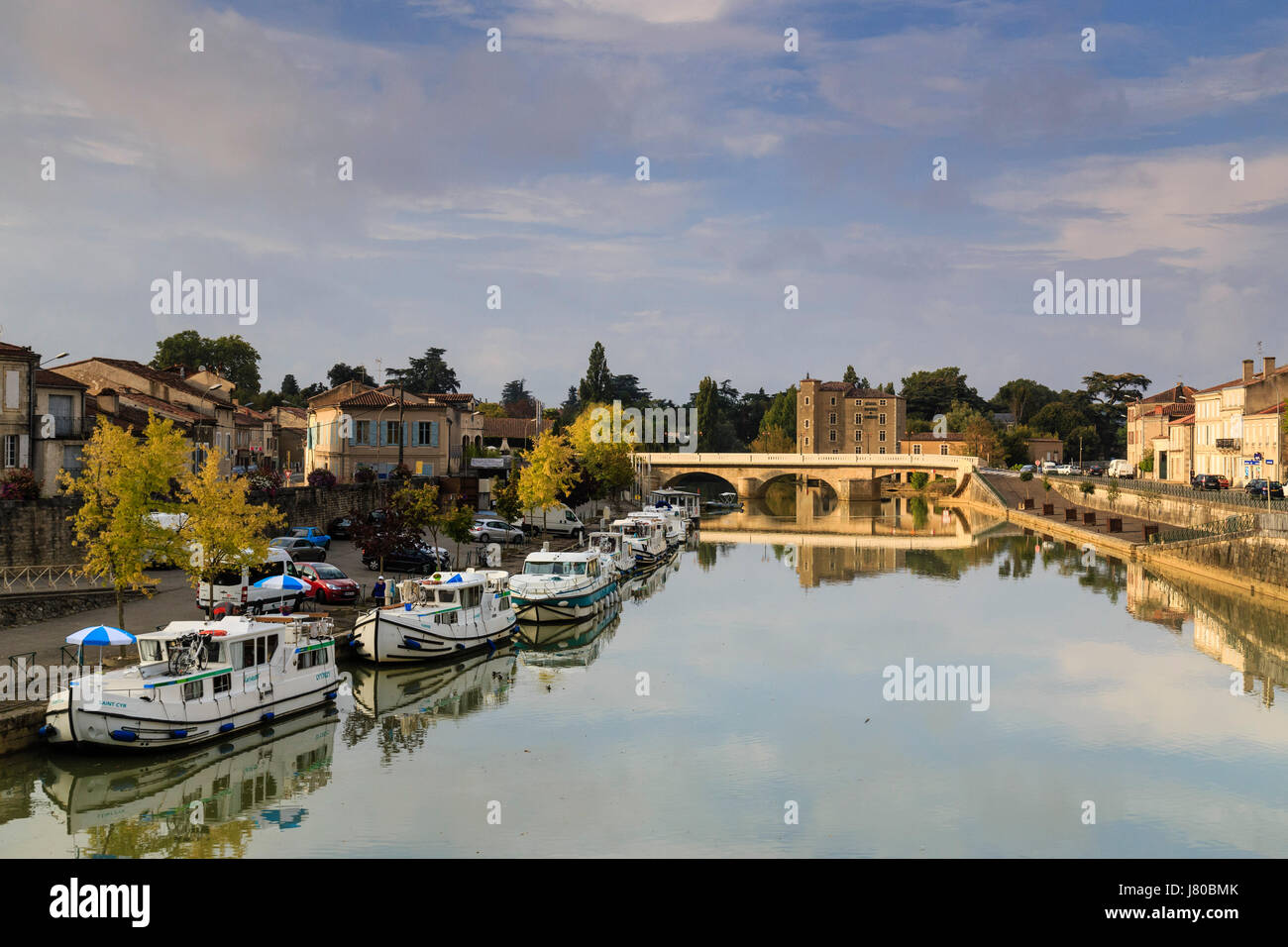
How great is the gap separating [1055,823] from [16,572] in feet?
106

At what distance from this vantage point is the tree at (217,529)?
30.7m

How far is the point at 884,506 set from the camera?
117 metres

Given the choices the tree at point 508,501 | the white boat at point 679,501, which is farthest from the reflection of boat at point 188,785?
the white boat at point 679,501

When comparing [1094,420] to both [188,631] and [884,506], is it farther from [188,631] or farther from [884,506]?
[188,631]

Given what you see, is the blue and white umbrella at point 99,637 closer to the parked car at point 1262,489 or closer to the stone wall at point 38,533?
the stone wall at point 38,533

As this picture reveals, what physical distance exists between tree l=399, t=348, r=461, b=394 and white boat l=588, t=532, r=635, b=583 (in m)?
108

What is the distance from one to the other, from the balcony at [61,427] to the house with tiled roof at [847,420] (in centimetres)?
12080

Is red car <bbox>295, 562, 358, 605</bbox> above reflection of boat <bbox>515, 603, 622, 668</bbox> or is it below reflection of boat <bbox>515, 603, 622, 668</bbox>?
above

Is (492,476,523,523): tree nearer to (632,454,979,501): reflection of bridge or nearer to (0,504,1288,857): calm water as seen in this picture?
(0,504,1288,857): calm water

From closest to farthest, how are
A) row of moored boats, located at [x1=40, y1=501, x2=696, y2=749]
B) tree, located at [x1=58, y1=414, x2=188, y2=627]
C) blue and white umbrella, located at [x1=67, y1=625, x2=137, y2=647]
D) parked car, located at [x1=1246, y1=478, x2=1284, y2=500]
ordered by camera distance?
row of moored boats, located at [x1=40, y1=501, x2=696, y2=749], blue and white umbrella, located at [x1=67, y1=625, x2=137, y2=647], tree, located at [x1=58, y1=414, x2=188, y2=627], parked car, located at [x1=1246, y1=478, x2=1284, y2=500]

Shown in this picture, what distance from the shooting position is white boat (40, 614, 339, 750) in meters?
22.3

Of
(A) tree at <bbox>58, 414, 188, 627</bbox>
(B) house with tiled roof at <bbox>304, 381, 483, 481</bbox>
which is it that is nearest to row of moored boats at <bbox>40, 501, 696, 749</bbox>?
(A) tree at <bbox>58, 414, 188, 627</bbox>

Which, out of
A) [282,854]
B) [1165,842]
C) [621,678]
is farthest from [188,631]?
[1165,842]
